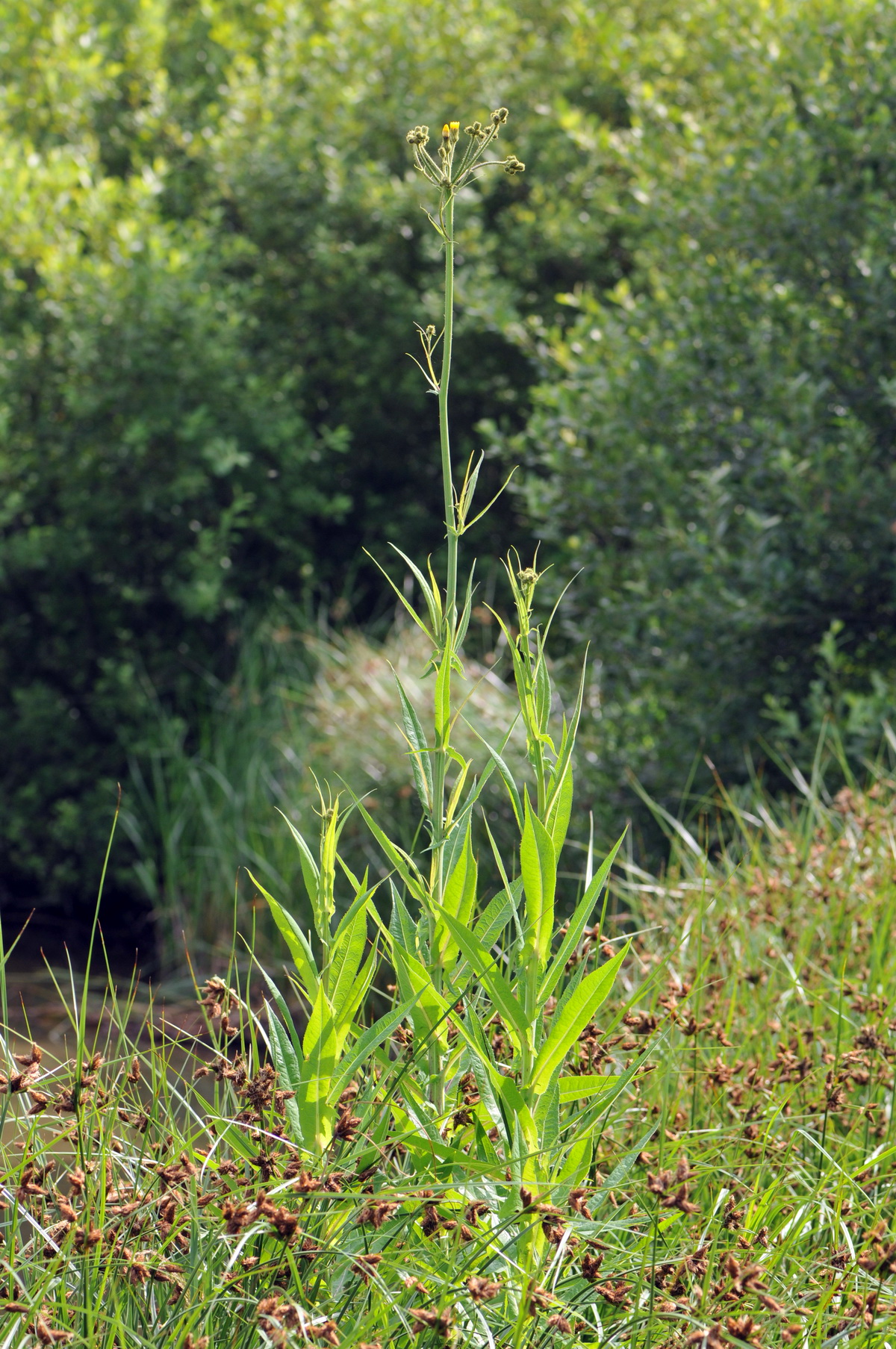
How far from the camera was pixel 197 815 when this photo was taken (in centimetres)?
596

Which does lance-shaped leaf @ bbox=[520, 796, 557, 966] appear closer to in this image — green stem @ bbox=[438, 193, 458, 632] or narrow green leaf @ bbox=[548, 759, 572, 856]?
narrow green leaf @ bbox=[548, 759, 572, 856]

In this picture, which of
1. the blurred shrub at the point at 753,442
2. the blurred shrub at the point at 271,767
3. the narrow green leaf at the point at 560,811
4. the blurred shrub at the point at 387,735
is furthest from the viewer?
the blurred shrub at the point at 271,767

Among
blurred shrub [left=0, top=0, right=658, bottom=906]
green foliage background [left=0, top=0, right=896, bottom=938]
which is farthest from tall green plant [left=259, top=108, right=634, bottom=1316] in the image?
blurred shrub [left=0, top=0, right=658, bottom=906]

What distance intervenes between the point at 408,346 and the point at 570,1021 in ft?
19.2

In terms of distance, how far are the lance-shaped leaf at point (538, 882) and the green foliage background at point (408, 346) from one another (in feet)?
9.22

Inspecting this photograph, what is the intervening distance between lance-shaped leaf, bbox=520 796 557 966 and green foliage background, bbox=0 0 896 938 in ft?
9.22

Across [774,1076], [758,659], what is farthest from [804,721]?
[774,1076]

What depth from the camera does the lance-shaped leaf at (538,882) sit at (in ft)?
5.44

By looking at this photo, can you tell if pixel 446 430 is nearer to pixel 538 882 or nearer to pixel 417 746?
pixel 417 746

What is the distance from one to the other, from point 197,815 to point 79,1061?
4280 millimetres

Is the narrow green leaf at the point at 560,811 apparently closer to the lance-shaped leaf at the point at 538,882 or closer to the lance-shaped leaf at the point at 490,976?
the lance-shaped leaf at the point at 538,882

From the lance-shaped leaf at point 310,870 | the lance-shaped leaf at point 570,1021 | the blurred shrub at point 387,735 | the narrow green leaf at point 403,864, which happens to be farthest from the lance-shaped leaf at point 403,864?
the blurred shrub at point 387,735

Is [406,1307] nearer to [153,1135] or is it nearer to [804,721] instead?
[153,1135]

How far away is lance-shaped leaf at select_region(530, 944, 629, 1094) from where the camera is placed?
1.67m
